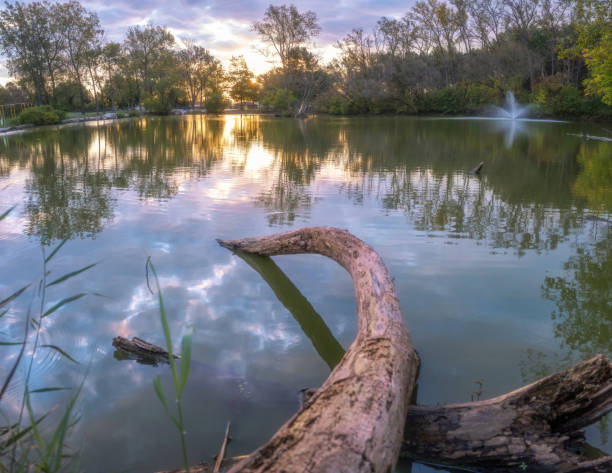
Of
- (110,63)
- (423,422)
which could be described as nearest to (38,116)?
(110,63)

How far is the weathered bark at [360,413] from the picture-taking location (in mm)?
1666

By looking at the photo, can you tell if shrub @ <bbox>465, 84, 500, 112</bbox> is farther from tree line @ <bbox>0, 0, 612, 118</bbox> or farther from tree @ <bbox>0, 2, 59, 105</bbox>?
tree @ <bbox>0, 2, 59, 105</bbox>

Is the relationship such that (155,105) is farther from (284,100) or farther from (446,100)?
(446,100)

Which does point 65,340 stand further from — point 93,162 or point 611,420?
point 93,162

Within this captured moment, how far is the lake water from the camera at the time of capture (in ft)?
9.98

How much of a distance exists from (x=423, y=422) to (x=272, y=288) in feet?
8.86

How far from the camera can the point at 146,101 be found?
61.2 m

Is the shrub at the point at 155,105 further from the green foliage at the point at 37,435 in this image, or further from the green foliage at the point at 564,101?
the green foliage at the point at 37,435

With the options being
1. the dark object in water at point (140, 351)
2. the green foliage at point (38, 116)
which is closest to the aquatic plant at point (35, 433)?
the dark object in water at point (140, 351)

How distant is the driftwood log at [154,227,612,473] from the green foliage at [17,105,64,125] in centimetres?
3784

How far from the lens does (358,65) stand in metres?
58.3

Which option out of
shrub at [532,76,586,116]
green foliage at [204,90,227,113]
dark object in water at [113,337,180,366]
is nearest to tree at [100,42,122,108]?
green foliage at [204,90,227,113]

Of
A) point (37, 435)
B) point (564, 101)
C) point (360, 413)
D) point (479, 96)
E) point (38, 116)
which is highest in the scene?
point (479, 96)

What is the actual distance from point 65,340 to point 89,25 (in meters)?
56.1
